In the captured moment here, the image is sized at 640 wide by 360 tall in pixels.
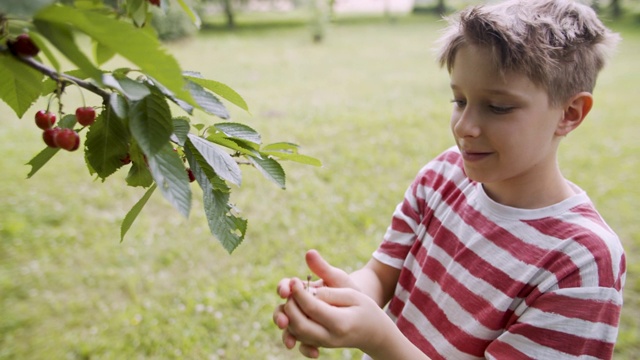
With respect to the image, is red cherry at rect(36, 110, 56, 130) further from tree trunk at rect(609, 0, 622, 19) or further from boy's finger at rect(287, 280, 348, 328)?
tree trunk at rect(609, 0, 622, 19)

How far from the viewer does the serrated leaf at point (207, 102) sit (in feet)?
2.19

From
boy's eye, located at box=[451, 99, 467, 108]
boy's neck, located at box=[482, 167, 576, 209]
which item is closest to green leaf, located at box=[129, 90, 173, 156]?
boy's eye, located at box=[451, 99, 467, 108]

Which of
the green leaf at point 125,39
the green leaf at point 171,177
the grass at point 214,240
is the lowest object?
the grass at point 214,240

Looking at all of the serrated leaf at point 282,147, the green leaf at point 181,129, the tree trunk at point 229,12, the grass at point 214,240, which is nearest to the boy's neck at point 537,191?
the serrated leaf at point 282,147

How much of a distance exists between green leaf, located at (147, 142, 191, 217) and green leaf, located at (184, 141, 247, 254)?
0.13 meters

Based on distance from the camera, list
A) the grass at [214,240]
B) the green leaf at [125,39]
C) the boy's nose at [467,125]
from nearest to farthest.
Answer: the green leaf at [125,39]
the boy's nose at [467,125]
the grass at [214,240]

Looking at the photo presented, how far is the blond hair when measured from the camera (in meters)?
1.08

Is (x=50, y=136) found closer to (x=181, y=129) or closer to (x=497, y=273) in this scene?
(x=181, y=129)

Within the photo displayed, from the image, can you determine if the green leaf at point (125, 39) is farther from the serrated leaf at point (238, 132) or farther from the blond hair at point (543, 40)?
the blond hair at point (543, 40)

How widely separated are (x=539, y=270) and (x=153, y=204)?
3.87 meters

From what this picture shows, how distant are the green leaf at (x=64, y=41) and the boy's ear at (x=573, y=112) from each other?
990 millimetres

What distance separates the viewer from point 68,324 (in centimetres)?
296

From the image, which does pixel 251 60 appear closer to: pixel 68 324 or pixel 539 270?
pixel 68 324

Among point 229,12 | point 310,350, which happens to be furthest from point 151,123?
point 229,12
